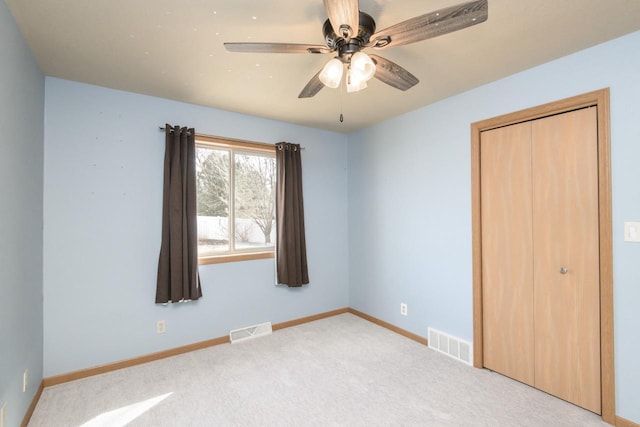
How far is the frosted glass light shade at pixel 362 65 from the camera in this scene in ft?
4.91

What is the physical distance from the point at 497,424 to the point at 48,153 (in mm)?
3746

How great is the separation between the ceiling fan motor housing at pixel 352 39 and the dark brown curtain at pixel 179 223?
6.06 feet

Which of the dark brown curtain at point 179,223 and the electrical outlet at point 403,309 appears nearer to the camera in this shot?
the dark brown curtain at point 179,223

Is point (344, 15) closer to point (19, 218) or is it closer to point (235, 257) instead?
point (19, 218)

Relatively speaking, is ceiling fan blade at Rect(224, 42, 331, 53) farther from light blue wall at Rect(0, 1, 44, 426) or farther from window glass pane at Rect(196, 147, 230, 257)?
window glass pane at Rect(196, 147, 230, 257)

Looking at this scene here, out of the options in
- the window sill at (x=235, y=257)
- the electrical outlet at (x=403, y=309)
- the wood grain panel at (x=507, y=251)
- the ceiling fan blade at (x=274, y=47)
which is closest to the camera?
the ceiling fan blade at (x=274, y=47)

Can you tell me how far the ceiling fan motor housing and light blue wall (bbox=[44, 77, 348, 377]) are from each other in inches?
75.3

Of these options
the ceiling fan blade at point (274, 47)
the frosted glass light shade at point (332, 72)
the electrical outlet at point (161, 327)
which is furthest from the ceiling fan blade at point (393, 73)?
the electrical outlet at point (161, 327)

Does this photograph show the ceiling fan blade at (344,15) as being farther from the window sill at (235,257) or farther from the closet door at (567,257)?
the window sill at (235,257)

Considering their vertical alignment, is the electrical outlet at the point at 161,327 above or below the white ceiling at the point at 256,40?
below

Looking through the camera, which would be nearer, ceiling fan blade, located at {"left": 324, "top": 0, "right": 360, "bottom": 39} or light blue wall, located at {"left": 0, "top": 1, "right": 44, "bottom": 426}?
ceiling fan blade, located at {"left": 324, "top": 0, "right": 360, "bottom": 39}

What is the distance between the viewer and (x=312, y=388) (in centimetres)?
232

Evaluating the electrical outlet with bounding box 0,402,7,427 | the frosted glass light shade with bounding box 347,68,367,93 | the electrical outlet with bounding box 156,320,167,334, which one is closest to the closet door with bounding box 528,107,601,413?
the frosted glass light shade with bounding box 347,68,367,93

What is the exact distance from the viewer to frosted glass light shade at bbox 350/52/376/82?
150cm
